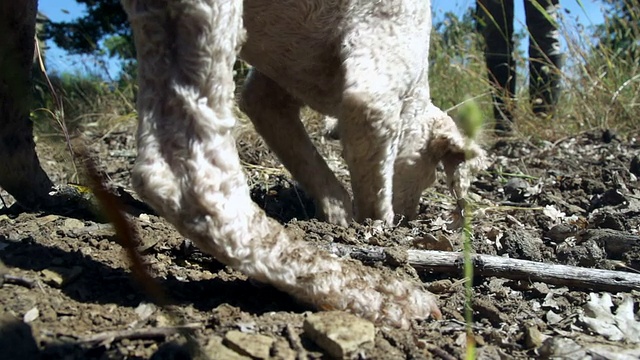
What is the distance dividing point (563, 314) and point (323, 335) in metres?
0.96

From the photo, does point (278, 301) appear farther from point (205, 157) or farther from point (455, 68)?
point (455, 68)

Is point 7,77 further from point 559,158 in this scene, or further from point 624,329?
point 559,158

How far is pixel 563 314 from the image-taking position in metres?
2.28

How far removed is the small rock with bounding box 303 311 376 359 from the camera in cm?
173

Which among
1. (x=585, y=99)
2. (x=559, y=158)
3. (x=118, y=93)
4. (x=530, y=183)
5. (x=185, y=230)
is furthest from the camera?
(x=118, y=93)

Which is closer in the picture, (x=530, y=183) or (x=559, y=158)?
(x=530, y=183)

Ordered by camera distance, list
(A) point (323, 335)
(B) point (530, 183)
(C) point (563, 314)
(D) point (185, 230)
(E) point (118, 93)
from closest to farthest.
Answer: (A) point (323, 335)
(D) point (185, 230)
(C) point (563, 314)
(B) point (530, 183)
(E) point (118, 93)

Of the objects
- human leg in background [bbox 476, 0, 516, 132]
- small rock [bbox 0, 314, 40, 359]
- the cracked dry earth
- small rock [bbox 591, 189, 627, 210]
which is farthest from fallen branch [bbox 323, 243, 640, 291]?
human leg in background [bbox 476, 0, 516, 132]

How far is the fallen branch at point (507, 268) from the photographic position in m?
2.36

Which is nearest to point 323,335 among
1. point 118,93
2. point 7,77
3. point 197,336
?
point 197,336

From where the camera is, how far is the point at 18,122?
9.04 ft

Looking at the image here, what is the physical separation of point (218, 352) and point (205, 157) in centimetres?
58

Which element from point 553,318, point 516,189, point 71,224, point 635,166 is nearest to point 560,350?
point 553,318

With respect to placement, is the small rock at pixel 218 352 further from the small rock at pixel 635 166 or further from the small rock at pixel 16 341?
the small rock at pixel 635 166
